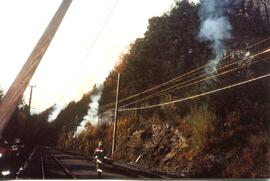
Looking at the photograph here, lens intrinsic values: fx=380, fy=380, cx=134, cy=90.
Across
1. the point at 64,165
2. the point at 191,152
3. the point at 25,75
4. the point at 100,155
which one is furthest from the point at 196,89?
the point at 25,75

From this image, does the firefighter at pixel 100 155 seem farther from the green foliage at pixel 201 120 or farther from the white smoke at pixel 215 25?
the white smoke at pixel 215 25

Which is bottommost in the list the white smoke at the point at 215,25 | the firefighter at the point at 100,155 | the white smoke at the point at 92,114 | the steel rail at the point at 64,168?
Answer: the steel rail at the point at 64,168

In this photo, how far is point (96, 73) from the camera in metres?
6.41

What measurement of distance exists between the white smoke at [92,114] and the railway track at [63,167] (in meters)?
0.47

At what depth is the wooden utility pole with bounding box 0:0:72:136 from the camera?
3715 millimetres

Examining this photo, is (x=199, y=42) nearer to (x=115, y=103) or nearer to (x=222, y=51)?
(x=222, y=51)

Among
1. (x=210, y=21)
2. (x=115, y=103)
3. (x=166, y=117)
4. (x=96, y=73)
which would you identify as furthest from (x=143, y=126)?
(x=210, y=21)

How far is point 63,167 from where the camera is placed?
19.3ft

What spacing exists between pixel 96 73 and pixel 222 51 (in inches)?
90.5

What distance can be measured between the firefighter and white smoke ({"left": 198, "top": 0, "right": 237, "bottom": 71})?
8.06 ft

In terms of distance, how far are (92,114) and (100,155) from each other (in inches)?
28.8

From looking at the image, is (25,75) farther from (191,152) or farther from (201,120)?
(201,120)

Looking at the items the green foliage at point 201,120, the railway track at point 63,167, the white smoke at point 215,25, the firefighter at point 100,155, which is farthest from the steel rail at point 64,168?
the white smoke at point 215,25

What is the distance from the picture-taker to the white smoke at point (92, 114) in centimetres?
627
